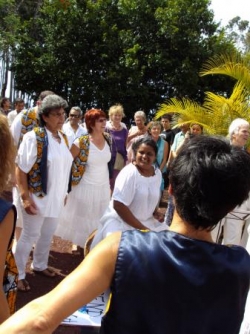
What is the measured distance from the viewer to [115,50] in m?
19.6

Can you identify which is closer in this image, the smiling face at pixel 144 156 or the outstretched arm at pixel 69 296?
the outstretched arm at pixel 69 296

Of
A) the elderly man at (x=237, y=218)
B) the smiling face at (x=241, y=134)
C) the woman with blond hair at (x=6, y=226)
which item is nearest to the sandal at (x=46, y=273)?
the elderly man at (x=237, y=218)

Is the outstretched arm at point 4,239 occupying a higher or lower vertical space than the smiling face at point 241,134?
lower

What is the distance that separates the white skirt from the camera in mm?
5043

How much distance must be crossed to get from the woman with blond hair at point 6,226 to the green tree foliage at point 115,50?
17.5 m

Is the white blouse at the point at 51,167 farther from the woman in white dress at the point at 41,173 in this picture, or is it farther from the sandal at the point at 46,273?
the sandal at the point at 46,273

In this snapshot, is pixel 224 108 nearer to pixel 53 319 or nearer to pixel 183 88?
pixel 53 319

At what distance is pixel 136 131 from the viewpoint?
26.0ft

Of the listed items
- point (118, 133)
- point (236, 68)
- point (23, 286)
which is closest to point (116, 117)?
point (118, 133)

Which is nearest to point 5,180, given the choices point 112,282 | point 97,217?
point 112,282

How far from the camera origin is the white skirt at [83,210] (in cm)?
504

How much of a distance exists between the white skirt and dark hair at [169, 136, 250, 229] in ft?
12.1

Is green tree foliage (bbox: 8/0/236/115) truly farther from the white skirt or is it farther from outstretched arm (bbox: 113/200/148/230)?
outstretched arm (bbox: 113/200/148/230)

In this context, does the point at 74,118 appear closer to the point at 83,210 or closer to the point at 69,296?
the point at 83,210
